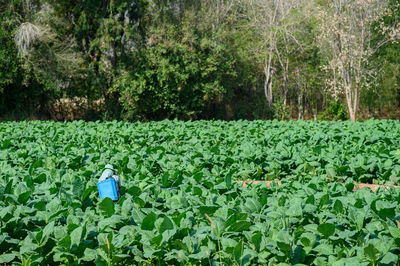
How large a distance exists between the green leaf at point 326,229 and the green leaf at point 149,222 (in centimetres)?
106

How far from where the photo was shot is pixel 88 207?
10.6ft

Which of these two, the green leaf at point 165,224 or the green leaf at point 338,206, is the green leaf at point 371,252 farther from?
the green leaf at point 165,224

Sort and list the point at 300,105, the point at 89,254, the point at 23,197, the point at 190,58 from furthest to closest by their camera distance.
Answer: the point at 300,105 → the point at 190,58 → the point at 23,197 → the point at 89,254

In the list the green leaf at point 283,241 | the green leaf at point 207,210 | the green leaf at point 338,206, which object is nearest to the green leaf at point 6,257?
the green leaf at point 207,210

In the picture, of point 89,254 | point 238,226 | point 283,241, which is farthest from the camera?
point 238,226

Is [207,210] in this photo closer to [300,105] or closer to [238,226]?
[238,226]

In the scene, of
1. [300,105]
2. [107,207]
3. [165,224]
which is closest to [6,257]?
[107,207]

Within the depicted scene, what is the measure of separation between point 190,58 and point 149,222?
1719 centimetres

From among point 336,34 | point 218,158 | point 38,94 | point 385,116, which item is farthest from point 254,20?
point 218,158

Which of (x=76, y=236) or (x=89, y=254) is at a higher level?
(x=76, y=236)

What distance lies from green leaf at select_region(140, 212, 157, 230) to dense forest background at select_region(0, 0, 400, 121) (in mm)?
16488

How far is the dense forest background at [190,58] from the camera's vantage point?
18641mm

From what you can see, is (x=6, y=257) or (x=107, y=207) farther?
(x=107, y=207)

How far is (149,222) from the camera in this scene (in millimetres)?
2660
